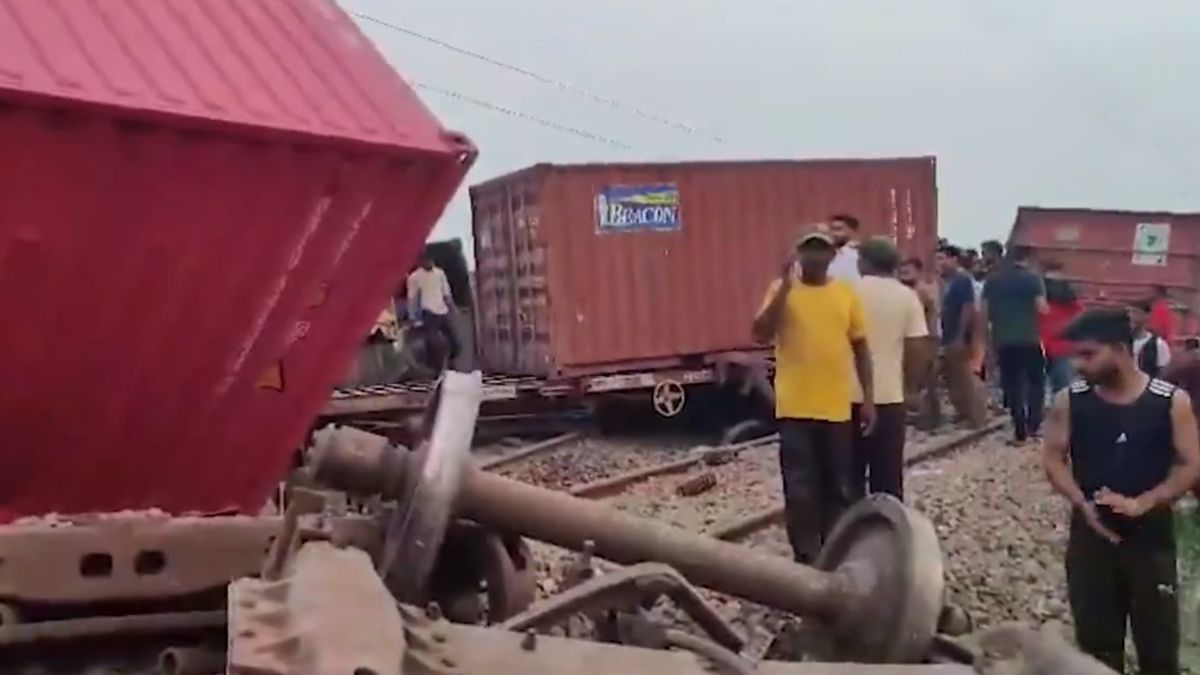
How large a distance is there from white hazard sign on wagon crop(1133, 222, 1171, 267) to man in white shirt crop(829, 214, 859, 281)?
1367 cm

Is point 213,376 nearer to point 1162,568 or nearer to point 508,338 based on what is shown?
Answer: point 1162,568

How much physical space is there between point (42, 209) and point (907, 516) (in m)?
2.42

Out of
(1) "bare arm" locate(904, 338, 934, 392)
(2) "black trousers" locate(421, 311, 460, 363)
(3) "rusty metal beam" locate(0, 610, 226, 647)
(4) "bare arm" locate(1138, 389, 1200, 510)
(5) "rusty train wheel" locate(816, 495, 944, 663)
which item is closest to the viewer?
(3) "rusty metal beam" locate(0, 610, 226, 647)

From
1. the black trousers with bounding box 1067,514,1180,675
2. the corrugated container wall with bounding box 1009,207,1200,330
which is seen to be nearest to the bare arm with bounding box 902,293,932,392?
the black trousers with bounding box 1067,514,1180,675

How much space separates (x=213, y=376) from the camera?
4770mm

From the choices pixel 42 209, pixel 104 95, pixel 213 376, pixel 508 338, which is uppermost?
pixel 104 95

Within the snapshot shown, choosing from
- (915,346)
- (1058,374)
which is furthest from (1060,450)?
(1058,374)

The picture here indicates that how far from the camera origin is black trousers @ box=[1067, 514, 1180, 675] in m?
4.97

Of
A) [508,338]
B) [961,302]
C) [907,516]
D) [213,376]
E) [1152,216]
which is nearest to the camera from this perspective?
[907,516]

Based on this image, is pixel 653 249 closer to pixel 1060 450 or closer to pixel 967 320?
pixel 967 320

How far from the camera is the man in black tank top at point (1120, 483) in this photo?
16.1ft

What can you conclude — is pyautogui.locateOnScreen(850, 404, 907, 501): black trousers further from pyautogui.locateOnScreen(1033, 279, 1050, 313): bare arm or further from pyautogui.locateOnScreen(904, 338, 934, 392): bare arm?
pyautogui.locateOnScreen(1033, 279, 1050, 313): bare arm

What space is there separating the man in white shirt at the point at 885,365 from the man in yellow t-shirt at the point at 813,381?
0.22m

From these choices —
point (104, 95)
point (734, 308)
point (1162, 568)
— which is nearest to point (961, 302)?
point (734, 308)
